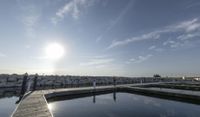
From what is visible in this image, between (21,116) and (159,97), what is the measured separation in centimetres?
1687

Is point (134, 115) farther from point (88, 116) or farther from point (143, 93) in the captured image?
point (143, 93)

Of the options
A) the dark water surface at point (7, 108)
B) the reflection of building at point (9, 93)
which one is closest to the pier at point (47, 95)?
the dark water surface at point (7, 108)

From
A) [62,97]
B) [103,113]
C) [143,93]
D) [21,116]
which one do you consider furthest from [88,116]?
[143,93]

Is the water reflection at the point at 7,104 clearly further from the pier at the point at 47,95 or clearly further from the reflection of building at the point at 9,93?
the pier at the point at 47,95

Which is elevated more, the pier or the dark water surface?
the pier

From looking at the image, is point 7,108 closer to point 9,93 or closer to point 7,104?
point 7,104

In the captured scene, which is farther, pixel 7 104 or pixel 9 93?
pixel 9 93

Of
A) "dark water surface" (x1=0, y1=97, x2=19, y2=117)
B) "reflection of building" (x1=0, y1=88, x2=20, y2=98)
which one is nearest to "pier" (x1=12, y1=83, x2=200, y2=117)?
"dark water surface" (x1=0, y1=97, x2=19, y2=117)

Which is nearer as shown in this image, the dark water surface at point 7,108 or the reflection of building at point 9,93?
the dark water surface at point 7,108

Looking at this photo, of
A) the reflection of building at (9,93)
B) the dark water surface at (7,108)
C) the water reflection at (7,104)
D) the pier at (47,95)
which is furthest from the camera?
the reflection of building at (9,93)

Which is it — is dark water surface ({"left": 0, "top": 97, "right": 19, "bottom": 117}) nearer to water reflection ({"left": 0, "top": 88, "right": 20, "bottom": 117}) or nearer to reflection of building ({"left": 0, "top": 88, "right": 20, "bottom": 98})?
water reflection ({"left": 0, "top": 88, "right": 20, "bottom": 117})

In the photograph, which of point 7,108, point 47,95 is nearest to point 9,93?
point 47,95

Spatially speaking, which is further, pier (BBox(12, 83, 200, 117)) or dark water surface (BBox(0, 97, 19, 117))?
dark water surface (BBox(0, 97, 19, 117))

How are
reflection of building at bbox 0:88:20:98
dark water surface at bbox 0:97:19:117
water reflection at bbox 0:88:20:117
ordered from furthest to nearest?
reflection of building at bbox 0:88:20:98 < water reflection at bbox 0:88:20:117 < dark water surface at bbox 0:97:19:117
